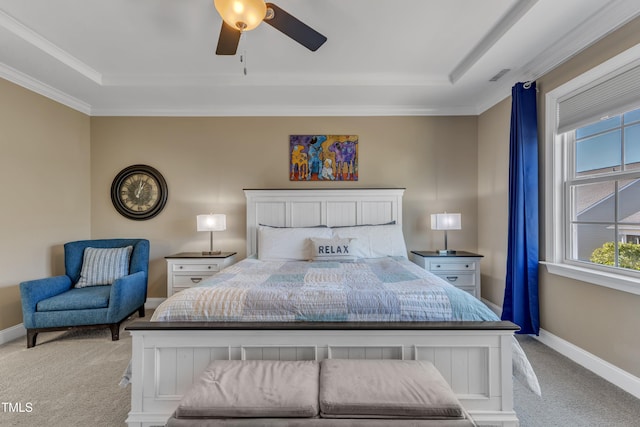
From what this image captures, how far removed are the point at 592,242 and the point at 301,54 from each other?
302cm

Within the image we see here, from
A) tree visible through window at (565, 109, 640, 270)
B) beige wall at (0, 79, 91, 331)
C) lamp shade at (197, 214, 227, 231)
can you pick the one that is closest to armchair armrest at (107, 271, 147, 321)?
lamp shade at (197, 214, 227, 231)

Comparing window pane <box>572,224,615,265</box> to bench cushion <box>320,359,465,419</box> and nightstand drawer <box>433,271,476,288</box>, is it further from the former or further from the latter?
bench cushion <box>320,359,465,419</box>

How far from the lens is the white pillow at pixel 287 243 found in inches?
126

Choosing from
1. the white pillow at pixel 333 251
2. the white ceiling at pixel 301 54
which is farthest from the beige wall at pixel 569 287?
the white pillow at pixel 333 251

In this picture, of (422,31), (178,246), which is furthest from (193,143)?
(422,31)

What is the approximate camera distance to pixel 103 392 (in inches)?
80.2

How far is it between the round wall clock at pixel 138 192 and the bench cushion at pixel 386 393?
344 cm

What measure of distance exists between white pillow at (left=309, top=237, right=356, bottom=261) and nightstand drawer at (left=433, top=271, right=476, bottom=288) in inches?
42.4

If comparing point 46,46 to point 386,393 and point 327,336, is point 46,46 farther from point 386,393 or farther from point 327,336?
point 386,393

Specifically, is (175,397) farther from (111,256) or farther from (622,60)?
(622,60)

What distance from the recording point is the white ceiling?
2.18 meters

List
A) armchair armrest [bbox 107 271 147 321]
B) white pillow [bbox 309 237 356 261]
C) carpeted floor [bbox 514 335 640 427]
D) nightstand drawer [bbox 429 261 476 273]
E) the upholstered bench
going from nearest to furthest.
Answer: the upholstered bench → carpeted floor [bbox 514 335 640 427] → armchair armrest [bbox 107 271 147 321] → white pillow [bbox 309 237 356 261] → nightstand drawer [bbox 429 261 476 273]

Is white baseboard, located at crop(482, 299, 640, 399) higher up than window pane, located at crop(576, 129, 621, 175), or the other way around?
window pane, located at crop(576, 129, 621, 175)

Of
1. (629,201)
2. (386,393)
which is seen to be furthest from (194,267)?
(629,201)
